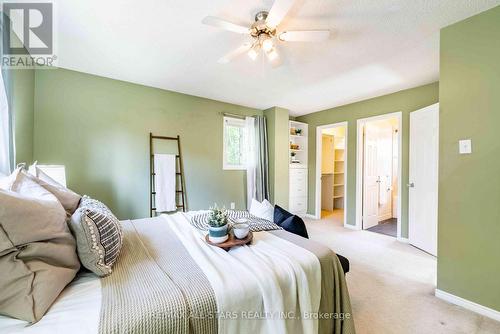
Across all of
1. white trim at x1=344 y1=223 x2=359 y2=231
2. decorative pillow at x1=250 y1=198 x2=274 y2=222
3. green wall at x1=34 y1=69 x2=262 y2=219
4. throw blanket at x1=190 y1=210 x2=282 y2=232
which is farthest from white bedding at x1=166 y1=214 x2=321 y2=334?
white trim at x1=344 y1=223 x2=359 y2=231

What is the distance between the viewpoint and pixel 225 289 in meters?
0.94

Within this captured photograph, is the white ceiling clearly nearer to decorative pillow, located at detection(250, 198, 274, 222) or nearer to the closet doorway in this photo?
decorative pillow, located at detection(250, 198, 274, 222)

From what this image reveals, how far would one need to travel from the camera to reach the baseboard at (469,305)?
1647 millimetres

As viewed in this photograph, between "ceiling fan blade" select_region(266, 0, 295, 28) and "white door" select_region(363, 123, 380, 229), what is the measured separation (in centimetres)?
315

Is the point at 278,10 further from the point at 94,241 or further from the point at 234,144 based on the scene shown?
the point at 234,144

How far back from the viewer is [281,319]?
978mm

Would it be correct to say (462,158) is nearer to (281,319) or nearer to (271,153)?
(281,319)

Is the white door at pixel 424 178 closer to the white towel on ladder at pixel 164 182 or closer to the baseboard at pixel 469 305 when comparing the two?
the baseboard at pixel 469 305

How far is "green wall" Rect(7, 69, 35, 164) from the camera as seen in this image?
6.79 ft

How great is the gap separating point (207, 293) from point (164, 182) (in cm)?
279

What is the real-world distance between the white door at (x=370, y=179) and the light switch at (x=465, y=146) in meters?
2.23

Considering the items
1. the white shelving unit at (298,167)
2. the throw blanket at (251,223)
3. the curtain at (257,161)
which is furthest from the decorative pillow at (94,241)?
the white shelving unit at (298,167)

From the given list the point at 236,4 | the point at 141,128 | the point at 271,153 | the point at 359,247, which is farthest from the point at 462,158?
the point at 141,128

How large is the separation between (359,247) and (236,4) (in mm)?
3350
